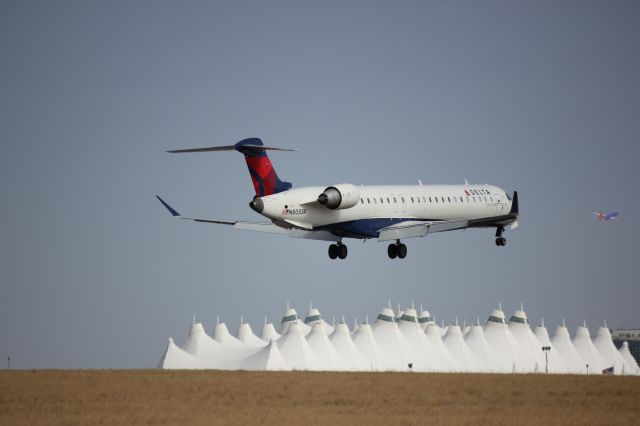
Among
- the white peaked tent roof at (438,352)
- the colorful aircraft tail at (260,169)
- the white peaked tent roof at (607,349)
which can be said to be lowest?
the white peaked tent roof at (607,349)

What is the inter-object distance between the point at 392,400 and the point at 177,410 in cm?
972

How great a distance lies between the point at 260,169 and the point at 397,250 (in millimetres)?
10378

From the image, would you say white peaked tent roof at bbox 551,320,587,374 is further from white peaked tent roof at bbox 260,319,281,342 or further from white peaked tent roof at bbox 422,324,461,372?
white peaked tent roof at bbox 260,319,281,342

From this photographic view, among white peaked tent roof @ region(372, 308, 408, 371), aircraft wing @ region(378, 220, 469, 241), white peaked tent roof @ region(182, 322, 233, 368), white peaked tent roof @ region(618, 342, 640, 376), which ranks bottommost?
white peaked tent roof @ region(618, 342, 640, 376)

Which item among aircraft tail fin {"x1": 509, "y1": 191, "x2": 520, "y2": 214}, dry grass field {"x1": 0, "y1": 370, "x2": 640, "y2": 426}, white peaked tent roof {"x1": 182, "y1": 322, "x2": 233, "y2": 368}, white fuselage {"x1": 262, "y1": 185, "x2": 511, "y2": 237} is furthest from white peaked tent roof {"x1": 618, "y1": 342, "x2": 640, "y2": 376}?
aircraft tail fin {"x1": 509, "y1": 191, "x2": 520, "y2": 214}

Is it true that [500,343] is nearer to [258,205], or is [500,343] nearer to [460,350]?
[460,350]

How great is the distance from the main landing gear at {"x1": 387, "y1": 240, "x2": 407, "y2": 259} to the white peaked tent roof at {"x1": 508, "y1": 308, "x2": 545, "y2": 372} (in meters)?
111

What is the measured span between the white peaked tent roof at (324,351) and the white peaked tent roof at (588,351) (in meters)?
45.8

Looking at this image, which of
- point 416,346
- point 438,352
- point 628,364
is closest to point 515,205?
point 416,346

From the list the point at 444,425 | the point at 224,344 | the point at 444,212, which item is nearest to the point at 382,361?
the point at 224,344

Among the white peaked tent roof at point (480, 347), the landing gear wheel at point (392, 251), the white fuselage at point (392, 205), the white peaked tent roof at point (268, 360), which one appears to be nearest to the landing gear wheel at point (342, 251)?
the white fuselage at point (392, 205)

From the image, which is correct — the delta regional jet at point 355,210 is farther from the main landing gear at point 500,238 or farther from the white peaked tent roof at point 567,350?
the white peaked tent roof at point 567,350

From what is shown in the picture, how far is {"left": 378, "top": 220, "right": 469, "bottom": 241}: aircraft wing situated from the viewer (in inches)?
2274

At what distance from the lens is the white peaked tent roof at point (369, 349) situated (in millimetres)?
154312
